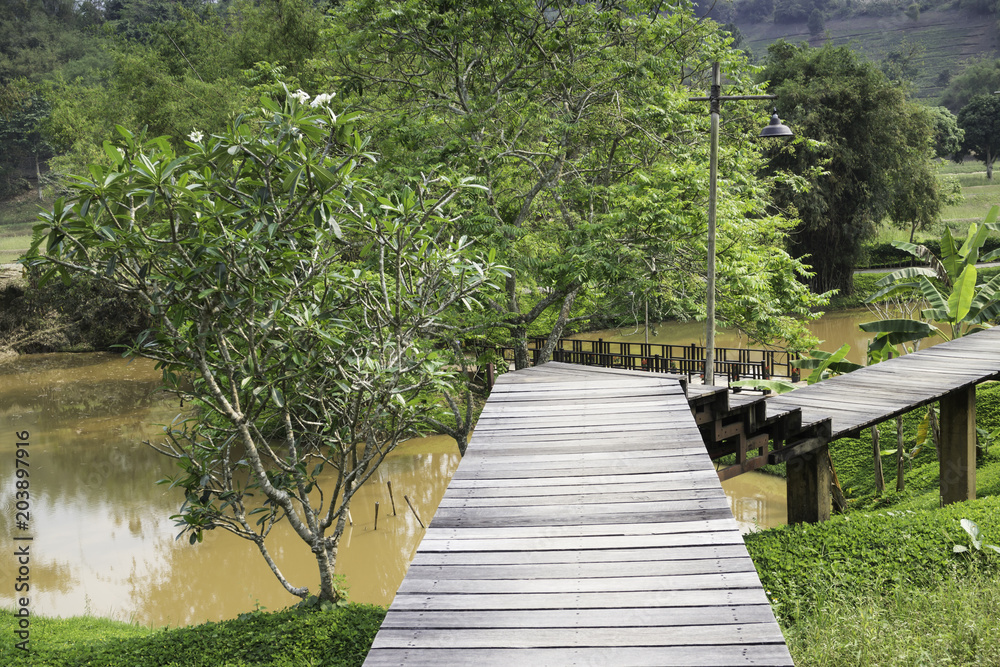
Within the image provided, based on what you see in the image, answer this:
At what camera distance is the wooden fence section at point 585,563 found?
2.92m

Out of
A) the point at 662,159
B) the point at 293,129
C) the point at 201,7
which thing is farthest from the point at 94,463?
the point at 201,7

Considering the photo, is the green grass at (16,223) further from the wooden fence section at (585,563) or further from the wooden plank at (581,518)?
the wooden plank at (581,518)

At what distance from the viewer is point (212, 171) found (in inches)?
214

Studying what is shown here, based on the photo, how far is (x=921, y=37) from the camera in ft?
301

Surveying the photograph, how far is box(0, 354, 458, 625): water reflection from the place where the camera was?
37.6 feet

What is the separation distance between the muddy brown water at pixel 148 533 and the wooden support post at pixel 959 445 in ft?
14.4

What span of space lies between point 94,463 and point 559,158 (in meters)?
14.2

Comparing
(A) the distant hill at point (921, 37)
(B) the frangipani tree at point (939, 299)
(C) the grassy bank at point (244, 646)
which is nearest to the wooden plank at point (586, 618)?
(C) the grassy bank at point (244, 646)

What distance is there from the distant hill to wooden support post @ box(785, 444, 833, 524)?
229ft

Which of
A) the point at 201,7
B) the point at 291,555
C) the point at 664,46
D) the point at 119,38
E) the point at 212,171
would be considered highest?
the point at 201,7

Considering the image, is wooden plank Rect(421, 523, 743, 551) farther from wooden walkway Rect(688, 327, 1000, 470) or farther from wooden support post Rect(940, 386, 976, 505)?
wooden support post Rect(940, 386, 976, 505)

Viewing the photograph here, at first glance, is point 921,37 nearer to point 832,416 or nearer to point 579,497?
point 832,416

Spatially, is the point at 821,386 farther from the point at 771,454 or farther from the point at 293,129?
the point at 293,129

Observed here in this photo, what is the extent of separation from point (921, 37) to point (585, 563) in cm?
11013
